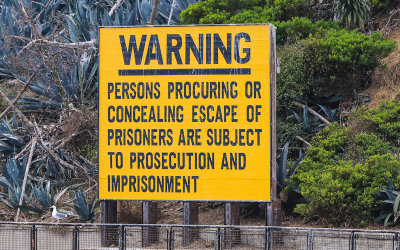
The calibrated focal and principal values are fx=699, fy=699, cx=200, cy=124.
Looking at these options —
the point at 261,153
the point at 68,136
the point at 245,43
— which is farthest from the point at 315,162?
the point at 68,136

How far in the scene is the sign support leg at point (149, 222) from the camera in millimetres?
13198

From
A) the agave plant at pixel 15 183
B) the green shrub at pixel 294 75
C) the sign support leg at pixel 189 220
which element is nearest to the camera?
the sign support leg at pixel 189 220

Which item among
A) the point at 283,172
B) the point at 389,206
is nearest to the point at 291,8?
the point at 283,172

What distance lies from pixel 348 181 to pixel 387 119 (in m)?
2.56

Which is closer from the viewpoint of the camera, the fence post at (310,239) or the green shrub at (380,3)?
the fence post at (310,239)

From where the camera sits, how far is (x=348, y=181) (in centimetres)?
1418

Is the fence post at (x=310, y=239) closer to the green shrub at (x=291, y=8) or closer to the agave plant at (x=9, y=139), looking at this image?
the green shrub at (x=291, y=8)

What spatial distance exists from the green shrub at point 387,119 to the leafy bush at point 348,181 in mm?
541

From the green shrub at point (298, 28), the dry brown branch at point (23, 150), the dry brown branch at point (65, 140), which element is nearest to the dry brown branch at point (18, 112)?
the dry brown branch at point (23, 150)

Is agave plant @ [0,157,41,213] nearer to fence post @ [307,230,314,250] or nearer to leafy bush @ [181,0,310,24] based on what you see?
leafy bush @ [181,0,310,24]

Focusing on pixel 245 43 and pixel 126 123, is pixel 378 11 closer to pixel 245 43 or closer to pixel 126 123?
pixel 245 43

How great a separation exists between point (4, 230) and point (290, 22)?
949 cm

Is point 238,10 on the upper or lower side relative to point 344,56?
upper

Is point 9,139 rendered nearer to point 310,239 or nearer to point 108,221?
point 108,221
